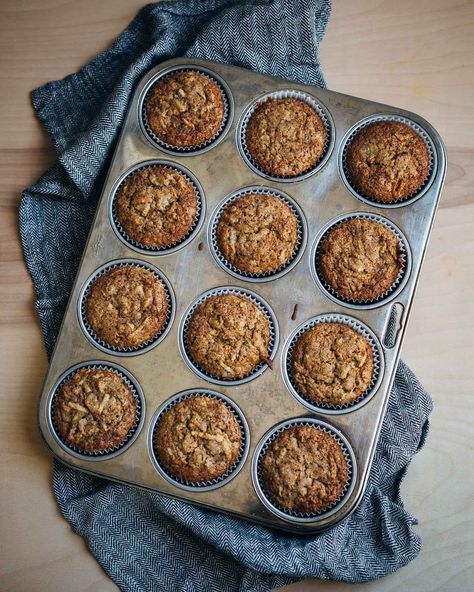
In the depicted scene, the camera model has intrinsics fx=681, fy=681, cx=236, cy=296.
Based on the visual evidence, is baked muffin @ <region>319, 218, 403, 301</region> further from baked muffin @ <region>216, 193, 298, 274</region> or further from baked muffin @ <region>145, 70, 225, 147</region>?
baked muffin @ <region>145, 70, 225, 147</region>

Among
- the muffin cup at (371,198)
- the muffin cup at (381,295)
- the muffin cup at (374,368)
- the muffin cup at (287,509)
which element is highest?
the muffin cup at (371,198)

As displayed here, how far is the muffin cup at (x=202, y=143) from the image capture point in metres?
2.40

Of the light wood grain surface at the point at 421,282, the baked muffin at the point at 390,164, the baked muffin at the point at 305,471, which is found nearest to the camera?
the baked muffin at the point at 305,471

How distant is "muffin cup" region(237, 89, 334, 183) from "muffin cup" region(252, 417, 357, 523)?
0.83 m

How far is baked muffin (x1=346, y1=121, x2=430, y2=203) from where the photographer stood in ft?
7.58

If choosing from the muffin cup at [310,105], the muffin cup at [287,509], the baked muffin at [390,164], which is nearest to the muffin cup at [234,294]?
the muffin cup at [287,509]

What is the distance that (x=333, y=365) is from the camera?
2250 mm

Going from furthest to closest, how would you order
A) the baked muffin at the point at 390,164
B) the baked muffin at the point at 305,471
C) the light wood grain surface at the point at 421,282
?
1. the light wood grain surface at the point at 421,282
2. the baked muffin at the point at 390,164
3. the baked muffin at the point at 305,471

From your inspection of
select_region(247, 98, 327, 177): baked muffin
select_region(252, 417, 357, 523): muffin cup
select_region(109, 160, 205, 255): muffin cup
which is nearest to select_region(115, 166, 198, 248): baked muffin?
select_region(109, 160, 205, 255): muffin cup

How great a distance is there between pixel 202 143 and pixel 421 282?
0.94 m

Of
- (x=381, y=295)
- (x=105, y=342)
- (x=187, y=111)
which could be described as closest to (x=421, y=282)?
(x=381, y=295)

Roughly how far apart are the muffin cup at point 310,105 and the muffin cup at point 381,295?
0.20m

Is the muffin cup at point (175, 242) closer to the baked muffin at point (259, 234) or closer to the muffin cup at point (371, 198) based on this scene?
the baked muffin at point (259, 234)

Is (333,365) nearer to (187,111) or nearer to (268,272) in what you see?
(268,272)
